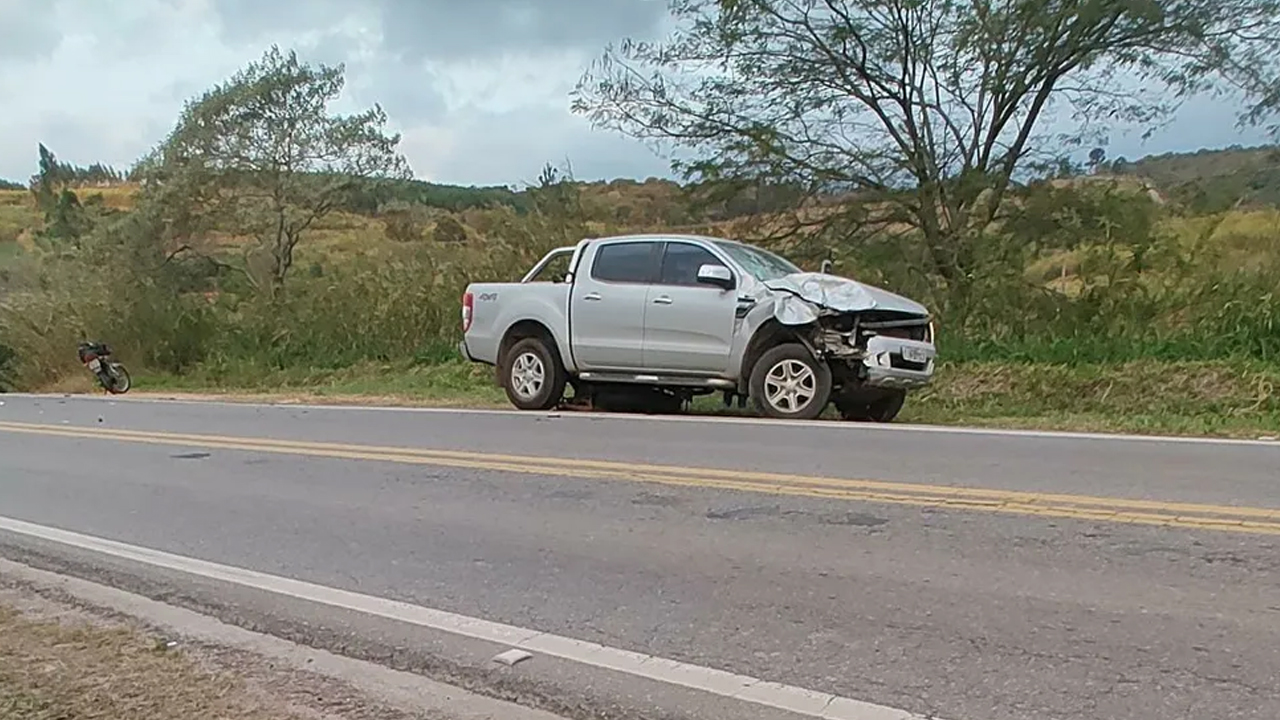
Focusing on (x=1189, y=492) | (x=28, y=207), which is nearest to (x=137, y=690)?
(x=1189, y=492)

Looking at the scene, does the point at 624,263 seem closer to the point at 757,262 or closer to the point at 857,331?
the point at 757,262

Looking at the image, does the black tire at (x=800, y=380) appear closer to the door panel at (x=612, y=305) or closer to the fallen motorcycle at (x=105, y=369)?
the door panel at (x=612, y=305)

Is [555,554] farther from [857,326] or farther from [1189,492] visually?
[857,326]

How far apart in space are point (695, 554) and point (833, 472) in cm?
220

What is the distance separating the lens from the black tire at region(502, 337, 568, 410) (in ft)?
39.9

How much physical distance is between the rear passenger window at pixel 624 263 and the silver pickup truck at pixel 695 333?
13 millimetres

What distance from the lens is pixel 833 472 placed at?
25.1 ft

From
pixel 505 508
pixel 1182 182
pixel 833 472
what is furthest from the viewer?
pixel 1182 182

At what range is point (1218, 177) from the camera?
43.2 ft

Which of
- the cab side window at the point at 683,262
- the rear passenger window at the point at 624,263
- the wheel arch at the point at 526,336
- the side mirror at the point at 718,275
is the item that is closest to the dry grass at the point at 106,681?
the side mirror at the point at 718,275

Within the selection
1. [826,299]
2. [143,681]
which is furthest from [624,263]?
[143,681]

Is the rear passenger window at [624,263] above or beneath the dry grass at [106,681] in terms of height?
above

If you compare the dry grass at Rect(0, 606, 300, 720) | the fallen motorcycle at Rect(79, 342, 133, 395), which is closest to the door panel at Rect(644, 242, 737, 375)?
the dry grass at Rect(0, 606, 300, 720)

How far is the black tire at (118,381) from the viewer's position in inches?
896
